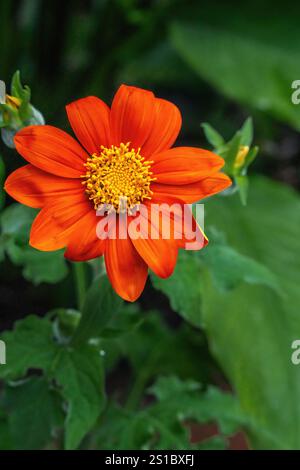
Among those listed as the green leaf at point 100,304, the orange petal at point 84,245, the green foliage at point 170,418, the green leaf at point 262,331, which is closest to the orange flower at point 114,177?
the orange petal at point 84,245

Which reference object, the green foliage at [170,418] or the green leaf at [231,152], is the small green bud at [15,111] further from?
the green foliage at [170,418]

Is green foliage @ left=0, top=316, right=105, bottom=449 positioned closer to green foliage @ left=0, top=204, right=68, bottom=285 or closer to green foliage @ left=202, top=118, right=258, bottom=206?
green foliage @ left=0, top=204, right=68, bottom=285

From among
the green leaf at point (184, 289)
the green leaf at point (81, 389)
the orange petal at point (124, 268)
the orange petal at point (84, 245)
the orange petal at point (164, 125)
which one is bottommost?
the green leaf at point (81, 389)

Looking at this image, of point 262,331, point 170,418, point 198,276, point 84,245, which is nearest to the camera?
point 84,245

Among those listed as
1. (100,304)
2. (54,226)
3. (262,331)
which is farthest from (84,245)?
(262,331)

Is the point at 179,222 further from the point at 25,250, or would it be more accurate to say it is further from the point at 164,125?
the point at 25,250
